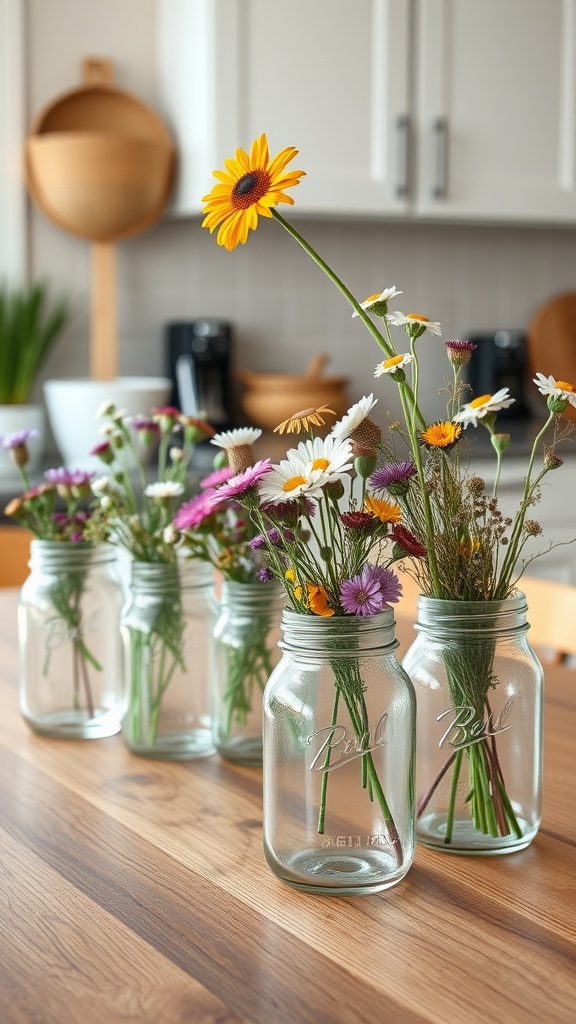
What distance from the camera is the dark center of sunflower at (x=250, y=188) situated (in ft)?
2.20

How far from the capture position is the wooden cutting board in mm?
3443

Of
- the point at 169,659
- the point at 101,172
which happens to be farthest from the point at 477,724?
the point at 101,172

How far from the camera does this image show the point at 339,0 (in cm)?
275

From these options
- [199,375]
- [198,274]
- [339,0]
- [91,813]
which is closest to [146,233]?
[198,274]

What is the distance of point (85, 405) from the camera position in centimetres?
257

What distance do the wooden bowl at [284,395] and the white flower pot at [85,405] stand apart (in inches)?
12.6

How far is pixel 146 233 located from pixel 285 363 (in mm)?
509

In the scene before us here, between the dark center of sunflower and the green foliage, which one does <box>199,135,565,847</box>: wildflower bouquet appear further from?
the green foliage

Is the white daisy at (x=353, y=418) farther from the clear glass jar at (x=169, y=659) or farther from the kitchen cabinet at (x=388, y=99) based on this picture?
the kitchen cabinet at (x=388, y=99)

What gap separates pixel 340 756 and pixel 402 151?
7.85ft

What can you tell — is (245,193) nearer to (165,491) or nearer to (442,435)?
(442,435)

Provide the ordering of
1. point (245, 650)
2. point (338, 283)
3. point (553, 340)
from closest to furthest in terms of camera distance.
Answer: point (338, 283)
point (245, 650)
point (553, 340)

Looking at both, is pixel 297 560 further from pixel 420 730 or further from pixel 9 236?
pixel 9 236

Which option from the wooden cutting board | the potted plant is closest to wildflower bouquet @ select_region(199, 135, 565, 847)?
the potted plant
